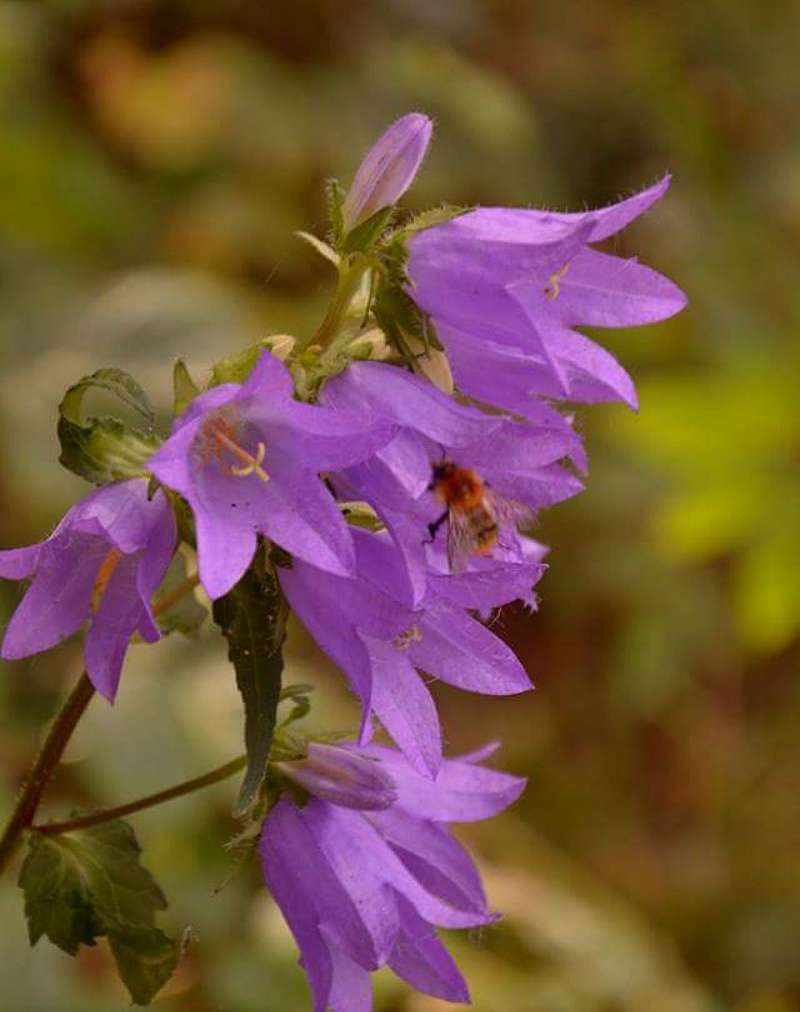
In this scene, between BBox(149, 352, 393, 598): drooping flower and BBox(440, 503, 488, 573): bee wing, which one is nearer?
BBox(149, 352, 393, 598): drooping flower

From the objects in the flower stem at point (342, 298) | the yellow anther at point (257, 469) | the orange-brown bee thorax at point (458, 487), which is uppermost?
the flower stem at point (342, 298)

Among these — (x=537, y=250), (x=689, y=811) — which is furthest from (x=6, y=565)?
(x=689, y=811)

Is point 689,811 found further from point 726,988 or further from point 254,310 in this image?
point 254,310

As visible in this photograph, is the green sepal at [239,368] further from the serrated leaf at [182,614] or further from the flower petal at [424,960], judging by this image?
the flower petal at [424,960]

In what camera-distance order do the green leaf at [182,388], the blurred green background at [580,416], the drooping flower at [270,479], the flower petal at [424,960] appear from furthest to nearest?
the blurred green background at [580,416] → the flower petal at [424,960] → the green leaf at [182,388] → the drooping flower at [270,479]

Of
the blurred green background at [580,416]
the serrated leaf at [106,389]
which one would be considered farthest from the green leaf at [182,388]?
the blurred green background at [580,416]

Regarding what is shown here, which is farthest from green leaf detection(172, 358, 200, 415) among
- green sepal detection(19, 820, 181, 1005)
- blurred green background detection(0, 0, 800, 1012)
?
blurred green background detection(0, 0, 800, 1012)

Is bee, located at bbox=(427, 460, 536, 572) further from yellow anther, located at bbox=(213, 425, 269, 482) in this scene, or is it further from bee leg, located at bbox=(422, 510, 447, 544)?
yellow anther, located at bbox=(213, 425, 269, 482)
